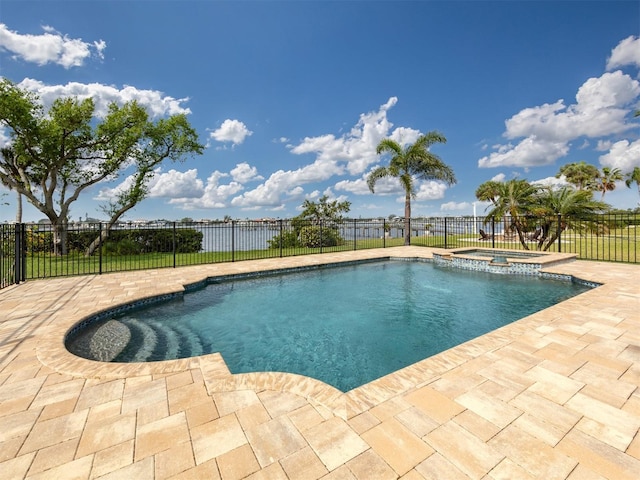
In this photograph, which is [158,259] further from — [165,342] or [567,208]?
[567,208]

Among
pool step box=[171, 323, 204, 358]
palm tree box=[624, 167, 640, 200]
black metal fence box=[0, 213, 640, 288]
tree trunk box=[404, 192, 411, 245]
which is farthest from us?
palm tree box=[624, 167, 640, 200]

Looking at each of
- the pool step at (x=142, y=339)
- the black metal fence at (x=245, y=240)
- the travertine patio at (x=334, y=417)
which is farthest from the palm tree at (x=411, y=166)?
the pool step at (x=142, y=339)

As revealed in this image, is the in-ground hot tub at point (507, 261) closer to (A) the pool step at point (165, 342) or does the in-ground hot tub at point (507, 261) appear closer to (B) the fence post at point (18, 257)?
(A) the pool step at point (165, 342)

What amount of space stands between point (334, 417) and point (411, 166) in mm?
14943

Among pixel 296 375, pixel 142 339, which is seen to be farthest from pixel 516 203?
pixel 142 339

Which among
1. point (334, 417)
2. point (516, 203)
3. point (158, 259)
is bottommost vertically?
point (334, 417)

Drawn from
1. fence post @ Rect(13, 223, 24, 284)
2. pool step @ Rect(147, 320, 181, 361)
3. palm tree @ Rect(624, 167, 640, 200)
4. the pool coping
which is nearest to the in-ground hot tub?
the pool coping

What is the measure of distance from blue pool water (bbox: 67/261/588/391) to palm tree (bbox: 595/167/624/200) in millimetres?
40570

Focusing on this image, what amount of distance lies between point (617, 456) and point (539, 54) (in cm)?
1469

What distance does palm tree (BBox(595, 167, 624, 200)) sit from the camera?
34375 mm

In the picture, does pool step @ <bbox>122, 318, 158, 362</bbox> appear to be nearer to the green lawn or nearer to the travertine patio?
the travertine patio

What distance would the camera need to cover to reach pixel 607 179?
35.2 meters

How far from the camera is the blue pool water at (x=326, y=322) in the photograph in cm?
371

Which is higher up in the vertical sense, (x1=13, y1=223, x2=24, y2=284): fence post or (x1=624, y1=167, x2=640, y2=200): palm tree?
(x1=624, y1=167, x2=640, y2=200): palm tree
